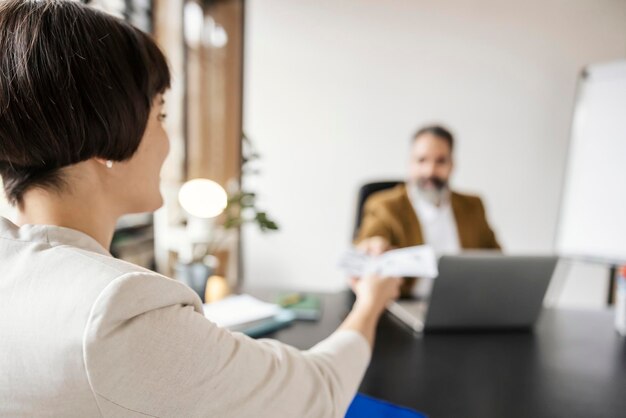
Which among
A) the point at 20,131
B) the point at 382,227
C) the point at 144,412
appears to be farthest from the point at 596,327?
the point at 20,131

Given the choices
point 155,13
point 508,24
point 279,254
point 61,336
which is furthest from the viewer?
point 279,254

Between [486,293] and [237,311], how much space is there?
0.62 m

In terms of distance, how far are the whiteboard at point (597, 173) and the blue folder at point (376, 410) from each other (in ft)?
5.84

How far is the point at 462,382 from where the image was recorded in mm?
880

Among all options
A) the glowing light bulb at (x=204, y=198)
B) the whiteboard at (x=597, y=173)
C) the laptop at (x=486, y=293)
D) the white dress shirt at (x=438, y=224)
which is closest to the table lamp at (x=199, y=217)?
the glowing light bulb at (x=204, y=198)

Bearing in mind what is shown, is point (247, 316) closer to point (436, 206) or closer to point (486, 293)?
point (486, 293)

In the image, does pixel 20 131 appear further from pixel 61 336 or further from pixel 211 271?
pixel 211 271

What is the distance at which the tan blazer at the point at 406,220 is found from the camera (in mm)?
1889

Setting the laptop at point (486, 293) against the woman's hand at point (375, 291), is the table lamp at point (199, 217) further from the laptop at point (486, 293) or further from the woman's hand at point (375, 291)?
the laptop at point (486, 293)

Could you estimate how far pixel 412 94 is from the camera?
285 cm

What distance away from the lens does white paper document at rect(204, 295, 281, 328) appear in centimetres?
107

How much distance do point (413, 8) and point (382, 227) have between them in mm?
1659

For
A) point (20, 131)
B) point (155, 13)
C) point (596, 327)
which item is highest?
point (155, 13)

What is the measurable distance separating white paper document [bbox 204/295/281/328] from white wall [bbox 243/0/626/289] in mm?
1812
